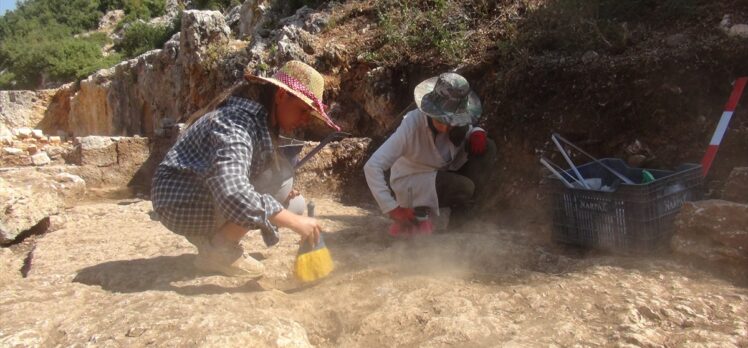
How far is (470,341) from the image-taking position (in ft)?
6.55

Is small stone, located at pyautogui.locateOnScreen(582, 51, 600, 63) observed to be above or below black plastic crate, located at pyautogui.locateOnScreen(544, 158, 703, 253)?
above

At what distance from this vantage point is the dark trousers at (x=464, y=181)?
355cm

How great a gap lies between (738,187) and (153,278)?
10.1ft

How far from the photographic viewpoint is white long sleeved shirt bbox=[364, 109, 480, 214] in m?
3.21

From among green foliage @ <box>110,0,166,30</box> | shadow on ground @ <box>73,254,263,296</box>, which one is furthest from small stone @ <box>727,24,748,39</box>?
green foliage @ <box>110,0,166,30</box>

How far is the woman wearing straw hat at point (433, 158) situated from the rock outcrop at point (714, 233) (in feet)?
4.00

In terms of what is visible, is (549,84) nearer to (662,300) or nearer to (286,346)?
(662,300)

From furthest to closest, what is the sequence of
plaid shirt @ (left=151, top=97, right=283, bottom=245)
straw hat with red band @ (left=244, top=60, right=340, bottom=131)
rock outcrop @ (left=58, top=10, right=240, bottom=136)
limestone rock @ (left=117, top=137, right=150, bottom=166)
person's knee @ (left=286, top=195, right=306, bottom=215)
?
rock outcrop @ (left=58, top=10, right=240, bottom=136) < limestone rock @ (left=117, top=137, right=150, bottom=166) < person's knee @ (left=286, top=195, right=306, bottom=215) < straw hat with red band @ (left=244, top=60, right=340, bottom=131) < plaid shirt @ (left=151, top=97, right=283, bottom=245)

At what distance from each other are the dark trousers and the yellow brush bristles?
1.36 m

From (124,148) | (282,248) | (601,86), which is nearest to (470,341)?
(282,248)

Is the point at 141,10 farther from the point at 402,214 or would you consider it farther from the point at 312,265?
the point at 312,265

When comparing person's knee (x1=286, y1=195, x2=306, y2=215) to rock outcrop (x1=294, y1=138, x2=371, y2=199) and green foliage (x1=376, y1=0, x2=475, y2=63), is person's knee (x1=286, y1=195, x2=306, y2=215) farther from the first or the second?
green foliage (x1=376, y1=0, x2=475, y2=63)

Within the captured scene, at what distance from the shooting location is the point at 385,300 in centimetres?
244

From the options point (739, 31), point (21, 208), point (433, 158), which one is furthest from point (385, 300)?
point (739, 31)
